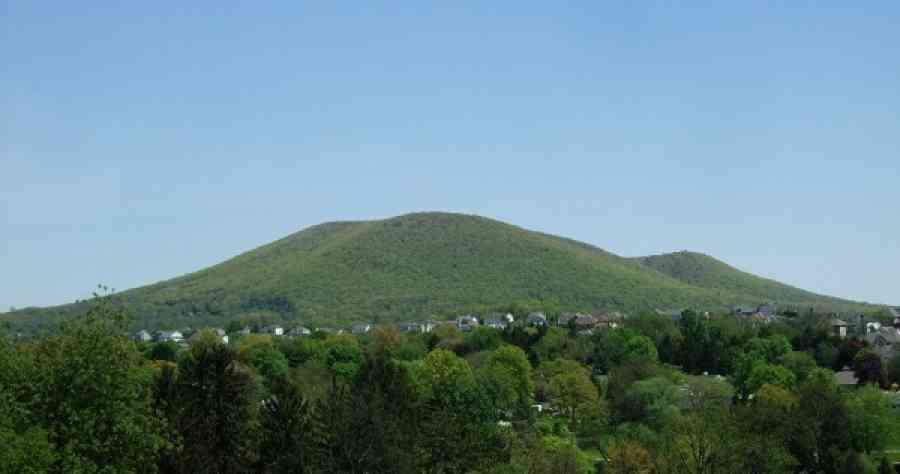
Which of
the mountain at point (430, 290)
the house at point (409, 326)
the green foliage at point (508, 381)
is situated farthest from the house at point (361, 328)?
the green foliage at point (508, 381)

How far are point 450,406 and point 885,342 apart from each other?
5798 cm

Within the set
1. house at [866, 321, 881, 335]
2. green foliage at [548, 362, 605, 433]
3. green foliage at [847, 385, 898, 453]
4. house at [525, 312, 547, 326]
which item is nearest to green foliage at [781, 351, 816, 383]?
green foliage at [548, 362, 605, 433]

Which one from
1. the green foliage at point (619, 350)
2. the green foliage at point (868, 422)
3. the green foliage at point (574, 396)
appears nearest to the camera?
the green foliage at point (868, 422)

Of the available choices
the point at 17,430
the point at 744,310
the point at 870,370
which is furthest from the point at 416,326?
the point at 17,430

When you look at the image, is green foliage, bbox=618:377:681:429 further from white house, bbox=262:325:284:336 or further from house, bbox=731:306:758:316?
house, bbox=731:306:758:316

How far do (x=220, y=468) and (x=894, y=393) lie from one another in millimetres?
50000

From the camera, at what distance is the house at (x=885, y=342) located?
301 feet

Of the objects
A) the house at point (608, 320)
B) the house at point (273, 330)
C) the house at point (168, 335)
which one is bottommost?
the house at point (168, 335)

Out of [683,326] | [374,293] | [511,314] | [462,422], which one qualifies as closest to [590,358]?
[683,326]

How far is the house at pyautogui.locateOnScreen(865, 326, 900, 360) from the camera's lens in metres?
91.6

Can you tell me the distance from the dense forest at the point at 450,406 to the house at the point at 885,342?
2761mm

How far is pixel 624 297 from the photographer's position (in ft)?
591

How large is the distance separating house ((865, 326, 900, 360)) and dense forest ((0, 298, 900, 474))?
9.06 ft

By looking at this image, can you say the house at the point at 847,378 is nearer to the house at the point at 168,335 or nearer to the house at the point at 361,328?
the house at the point at 361,328
